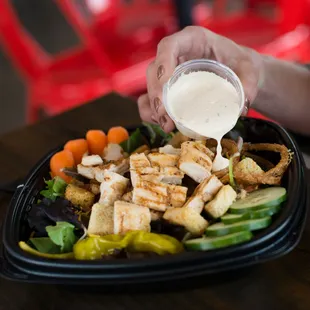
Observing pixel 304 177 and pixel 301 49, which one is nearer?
pixel 304 177

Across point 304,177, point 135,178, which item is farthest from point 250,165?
point 135,178

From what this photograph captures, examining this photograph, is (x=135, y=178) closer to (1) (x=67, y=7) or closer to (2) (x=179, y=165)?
(2) (x=179, y=165)

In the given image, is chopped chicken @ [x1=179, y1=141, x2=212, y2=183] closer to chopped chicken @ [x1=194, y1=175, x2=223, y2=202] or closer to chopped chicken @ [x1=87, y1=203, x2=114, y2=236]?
chopped chicken @ [x1=194, y1=175, x2=223, y2=202]

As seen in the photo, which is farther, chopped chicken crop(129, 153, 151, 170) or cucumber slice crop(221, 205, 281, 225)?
chopped chicken crop(129, 153, 151, 170)

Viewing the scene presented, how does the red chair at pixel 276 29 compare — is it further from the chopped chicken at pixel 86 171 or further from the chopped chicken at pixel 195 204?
the chopped chicken at pixel 195 204

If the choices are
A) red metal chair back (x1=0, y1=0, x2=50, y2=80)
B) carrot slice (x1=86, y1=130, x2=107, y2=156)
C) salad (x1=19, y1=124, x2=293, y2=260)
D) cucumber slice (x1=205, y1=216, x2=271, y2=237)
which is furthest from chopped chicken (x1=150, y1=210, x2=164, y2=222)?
red metal chair back (x1=0, y1=0, x2=50, y2=80)

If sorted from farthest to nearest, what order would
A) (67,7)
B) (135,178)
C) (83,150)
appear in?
(67,7), (83,150), (135,178)

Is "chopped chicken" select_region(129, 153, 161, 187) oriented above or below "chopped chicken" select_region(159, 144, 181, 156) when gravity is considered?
above
